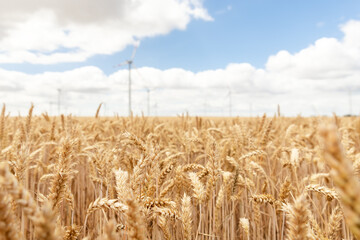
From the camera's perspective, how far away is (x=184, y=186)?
211 cm

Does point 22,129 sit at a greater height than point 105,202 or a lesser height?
greater

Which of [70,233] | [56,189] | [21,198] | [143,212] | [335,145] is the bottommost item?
[70,233]

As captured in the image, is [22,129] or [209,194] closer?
[209,194]

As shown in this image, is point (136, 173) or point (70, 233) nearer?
point (136, 173)

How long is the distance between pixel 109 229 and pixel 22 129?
3569mm

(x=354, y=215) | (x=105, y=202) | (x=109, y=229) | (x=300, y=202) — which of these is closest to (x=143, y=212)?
(x=105, y=202)

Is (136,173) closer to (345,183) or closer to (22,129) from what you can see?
(345,183)

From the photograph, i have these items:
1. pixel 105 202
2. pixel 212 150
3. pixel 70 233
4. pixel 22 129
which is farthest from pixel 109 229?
pixel 22 129

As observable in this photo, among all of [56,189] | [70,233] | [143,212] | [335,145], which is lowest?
[70,233]

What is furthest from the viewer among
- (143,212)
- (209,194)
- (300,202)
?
(209,194)

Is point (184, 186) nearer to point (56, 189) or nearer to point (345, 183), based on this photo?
point (56, 189)

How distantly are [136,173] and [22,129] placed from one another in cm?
312

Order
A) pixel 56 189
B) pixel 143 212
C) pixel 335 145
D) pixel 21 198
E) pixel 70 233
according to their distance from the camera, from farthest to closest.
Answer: pixel 70 233
pixel 143 212
pixel 56 189
pixel 21 198
pixel 335 145

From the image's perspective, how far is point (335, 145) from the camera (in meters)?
0.41
